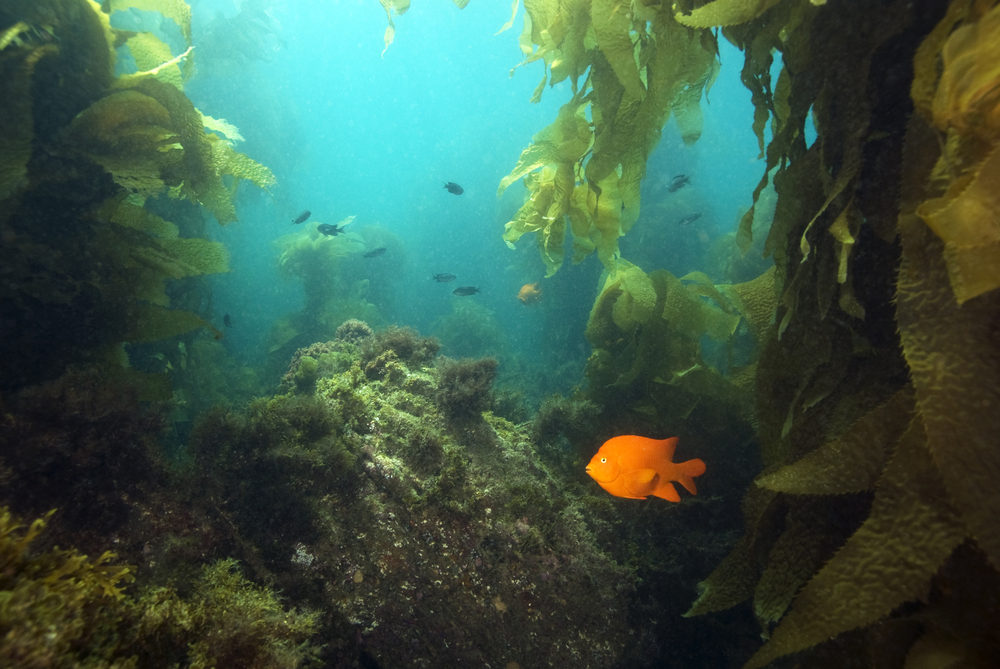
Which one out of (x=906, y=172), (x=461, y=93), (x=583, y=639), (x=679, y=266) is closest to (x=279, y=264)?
(x=679, y=266)

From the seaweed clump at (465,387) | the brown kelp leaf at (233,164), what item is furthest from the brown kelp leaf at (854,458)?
the brown kelp leaf at (233,164)

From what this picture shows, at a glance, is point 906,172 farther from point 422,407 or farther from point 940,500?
point 422,407

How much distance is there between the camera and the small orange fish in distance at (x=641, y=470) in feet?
7.19

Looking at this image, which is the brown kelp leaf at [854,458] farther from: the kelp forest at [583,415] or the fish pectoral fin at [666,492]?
the fish pectoral fin at [666,492]

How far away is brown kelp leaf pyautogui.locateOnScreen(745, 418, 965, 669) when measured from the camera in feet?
3.49

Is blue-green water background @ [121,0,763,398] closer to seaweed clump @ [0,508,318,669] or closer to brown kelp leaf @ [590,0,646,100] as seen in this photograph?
brown kelp leaf @ [590,0,646,100]

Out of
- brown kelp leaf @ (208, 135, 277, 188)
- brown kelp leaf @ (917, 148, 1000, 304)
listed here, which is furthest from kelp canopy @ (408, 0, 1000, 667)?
brown kelp leaf @ (208, 135, 277, 188)

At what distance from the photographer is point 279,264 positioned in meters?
12.3

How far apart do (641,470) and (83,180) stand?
3477mm

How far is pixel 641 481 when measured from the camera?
218 centimetres

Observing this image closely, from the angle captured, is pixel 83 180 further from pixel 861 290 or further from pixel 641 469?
pixel 861 290

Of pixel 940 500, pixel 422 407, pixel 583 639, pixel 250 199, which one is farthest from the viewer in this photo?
pixel 250 199

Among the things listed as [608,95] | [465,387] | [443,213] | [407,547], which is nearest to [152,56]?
[608,95]

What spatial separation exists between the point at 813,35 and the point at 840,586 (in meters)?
1.85
